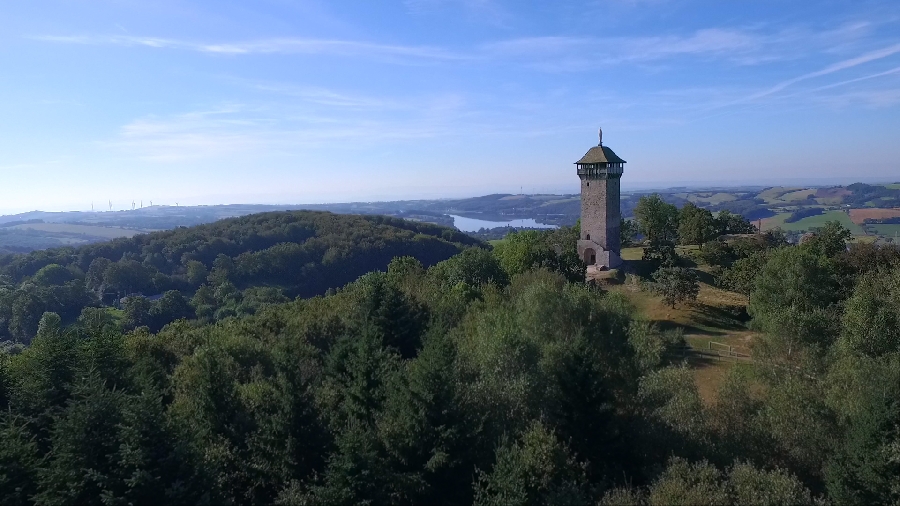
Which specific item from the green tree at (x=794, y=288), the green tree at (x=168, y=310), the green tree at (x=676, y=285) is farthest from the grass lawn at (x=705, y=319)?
the green tree at (x=168, y=310)

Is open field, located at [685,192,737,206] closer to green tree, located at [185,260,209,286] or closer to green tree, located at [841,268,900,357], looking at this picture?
green tree, located at [185,260,209,286]

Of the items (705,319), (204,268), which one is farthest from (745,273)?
(204,268)

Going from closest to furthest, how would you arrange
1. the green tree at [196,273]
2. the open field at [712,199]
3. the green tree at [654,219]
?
the green tree at [654,219] → the green tree at [196,273] → the open field at [712,199]

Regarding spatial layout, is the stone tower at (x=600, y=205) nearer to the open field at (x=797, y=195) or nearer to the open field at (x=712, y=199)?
the open field at (x=712, y=199)

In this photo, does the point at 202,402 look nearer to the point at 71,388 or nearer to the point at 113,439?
the point at 113,439

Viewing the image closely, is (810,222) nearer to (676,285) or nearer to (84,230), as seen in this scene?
(676,285)

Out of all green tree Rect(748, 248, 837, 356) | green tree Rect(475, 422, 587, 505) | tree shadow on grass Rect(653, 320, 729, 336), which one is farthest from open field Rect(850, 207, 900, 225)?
green tree Rect(475, 422, 587, 505)
